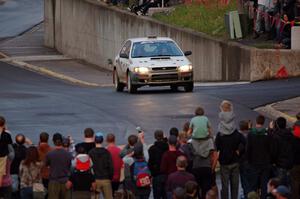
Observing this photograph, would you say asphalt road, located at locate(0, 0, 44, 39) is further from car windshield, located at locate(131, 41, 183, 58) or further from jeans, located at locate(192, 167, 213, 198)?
jeans, located at locate(192, 167, 213, 198)

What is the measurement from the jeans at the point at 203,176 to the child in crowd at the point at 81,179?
5.79ft

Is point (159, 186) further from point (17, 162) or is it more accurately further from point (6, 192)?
point (6, 192)

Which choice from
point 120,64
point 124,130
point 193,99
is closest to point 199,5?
point 120,64

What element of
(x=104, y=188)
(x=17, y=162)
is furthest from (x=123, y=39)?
(x=104, y=188)

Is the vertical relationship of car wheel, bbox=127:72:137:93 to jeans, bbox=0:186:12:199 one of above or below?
above

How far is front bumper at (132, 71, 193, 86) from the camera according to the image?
33719mm

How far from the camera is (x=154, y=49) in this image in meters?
35.2

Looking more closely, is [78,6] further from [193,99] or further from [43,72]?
[193,99]

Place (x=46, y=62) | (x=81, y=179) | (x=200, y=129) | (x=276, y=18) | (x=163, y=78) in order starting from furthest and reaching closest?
(x=46, y=62)
(x=276, y=18)
(x=163, y=78)
(x=200, y=129)
(x=81, y=179)

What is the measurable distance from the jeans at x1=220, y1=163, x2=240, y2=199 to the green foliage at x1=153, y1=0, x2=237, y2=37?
23895 mm

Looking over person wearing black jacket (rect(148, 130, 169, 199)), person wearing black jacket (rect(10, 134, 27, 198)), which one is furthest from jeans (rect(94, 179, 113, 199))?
person wearing black jacket (rect(10, 134, 27, 198))

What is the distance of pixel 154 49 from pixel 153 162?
17.5 m

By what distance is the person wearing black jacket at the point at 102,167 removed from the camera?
17547 millimetres

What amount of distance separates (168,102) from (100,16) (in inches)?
864
